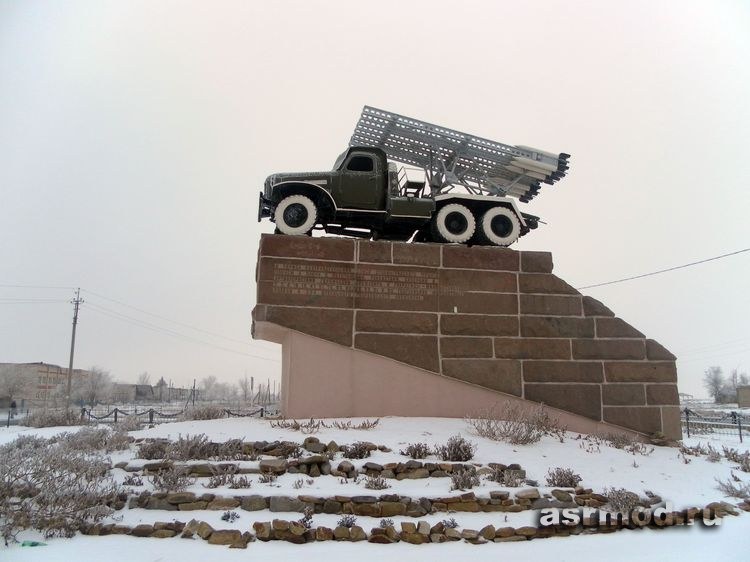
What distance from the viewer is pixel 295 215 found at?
11.0 m

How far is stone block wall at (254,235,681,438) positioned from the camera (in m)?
10.1

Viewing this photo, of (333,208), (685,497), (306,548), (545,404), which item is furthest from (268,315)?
(685,497)

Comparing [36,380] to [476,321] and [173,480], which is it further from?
[173,480]

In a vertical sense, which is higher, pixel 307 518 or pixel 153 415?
pixel 307 518

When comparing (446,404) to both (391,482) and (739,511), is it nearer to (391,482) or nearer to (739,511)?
(391,482)

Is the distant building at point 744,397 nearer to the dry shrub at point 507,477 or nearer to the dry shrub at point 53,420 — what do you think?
the dry shrub at point 507,477

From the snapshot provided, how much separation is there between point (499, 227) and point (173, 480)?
8533 millimetres

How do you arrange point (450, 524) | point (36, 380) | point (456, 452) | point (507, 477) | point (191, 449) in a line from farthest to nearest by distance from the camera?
1. point (36, 380)
2. point (456, 452)
3. point (191, 449)
4. point (507, 477)
5. point (450, 524)

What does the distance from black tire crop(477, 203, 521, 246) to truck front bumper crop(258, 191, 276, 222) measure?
472 centimetres

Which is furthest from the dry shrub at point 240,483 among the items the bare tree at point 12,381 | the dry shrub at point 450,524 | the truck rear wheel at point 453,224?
the bare tree at point 12,381

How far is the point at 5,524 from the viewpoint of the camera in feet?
17.5

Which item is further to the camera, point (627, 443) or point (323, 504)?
point (627, 443)

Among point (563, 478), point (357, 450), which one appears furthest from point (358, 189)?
point (563, 478)

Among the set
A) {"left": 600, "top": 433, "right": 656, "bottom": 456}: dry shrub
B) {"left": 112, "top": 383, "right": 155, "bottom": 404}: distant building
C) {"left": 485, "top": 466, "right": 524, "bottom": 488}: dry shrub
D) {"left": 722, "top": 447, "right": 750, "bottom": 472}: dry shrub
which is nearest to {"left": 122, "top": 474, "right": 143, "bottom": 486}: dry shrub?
{"left": 485, "top": 466, "right": 524, "bottom": 488}: dry shrub
